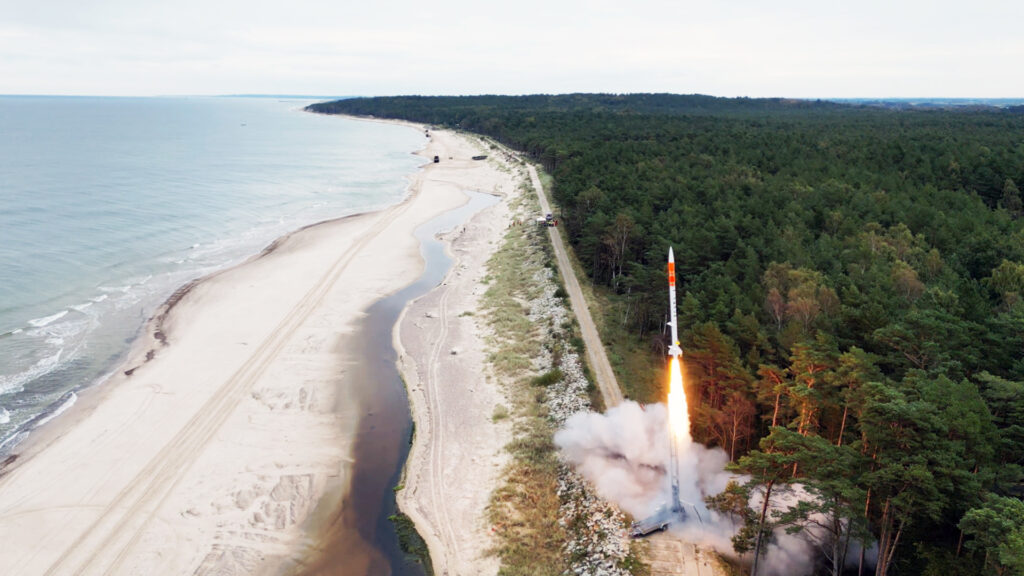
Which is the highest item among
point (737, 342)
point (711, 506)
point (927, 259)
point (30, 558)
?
point (927, 259)

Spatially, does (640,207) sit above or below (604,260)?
above

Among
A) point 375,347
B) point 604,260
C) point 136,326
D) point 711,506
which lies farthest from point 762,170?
point 136,326

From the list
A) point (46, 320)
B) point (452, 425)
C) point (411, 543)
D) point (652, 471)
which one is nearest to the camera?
point (411, 543)

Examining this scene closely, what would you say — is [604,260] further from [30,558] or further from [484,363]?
[30,558]

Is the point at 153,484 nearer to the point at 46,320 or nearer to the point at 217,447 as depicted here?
the point at 217,447

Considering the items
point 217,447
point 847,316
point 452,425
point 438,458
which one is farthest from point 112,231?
point 847,316

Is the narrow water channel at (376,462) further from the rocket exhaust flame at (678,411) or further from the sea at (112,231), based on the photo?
the sea at (112,231)
